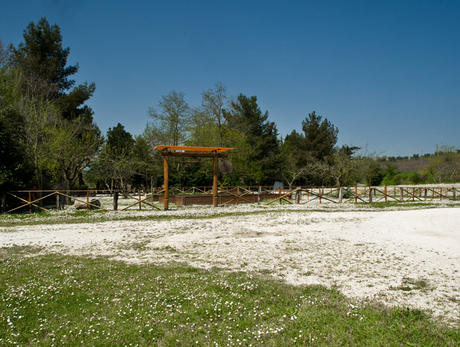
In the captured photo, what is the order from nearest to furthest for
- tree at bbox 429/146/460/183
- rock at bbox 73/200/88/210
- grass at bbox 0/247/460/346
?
grass at bbox 0/247/460/346, rock at bbox 73/200/88/210, tree at bbox 429/146/460/183

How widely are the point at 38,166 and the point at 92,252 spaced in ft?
60.0

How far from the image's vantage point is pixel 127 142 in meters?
47.1

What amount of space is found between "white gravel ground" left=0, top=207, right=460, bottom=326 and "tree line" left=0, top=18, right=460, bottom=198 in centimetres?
1072

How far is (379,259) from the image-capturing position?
22.1 feet


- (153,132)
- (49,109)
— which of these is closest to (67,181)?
(49,109)

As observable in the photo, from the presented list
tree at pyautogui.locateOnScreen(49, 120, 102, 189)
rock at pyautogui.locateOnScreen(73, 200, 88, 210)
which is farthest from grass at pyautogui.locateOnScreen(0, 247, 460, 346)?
tree at pyautogui.locateOnScreen(49, 120, 102, 189)

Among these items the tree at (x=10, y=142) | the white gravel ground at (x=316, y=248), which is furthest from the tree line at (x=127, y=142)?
the white gravel ground at (x=316, y=248)

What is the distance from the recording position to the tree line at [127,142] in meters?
21.5

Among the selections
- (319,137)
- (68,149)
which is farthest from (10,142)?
(319,137)

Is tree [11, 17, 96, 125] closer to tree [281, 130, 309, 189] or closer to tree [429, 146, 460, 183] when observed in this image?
tree [281, 130, 309, 189]

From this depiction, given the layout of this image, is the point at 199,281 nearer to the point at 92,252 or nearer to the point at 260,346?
the point at 260,346

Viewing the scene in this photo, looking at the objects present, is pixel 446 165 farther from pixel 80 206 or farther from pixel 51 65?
pixel 51 65

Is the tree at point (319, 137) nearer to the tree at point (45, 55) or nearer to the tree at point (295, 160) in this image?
the tree at point (295, 160)

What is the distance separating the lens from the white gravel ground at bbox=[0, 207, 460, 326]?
5.12 m
